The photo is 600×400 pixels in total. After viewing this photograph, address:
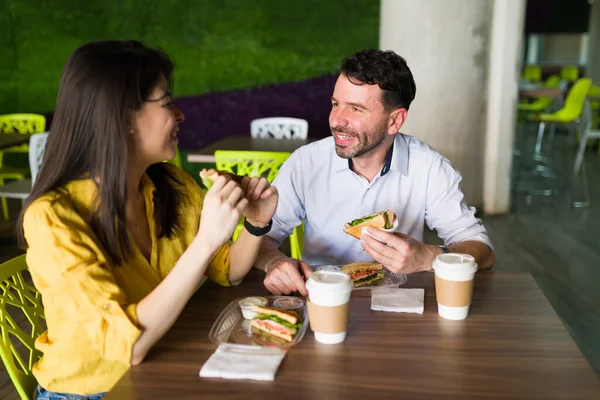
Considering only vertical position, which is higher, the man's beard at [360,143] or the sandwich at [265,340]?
the man's beard at [360,143]

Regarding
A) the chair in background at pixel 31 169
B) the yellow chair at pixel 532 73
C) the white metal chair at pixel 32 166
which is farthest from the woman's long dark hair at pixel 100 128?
the yellow chair at pixel 532 73

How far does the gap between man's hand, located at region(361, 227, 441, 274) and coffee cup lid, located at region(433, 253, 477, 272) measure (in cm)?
15

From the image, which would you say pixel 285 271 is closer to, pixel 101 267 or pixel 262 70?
pixel 101 267

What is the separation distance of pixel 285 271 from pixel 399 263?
1.02ft

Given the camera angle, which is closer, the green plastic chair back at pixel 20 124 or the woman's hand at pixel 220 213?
the woman's hand at pixel 220 213

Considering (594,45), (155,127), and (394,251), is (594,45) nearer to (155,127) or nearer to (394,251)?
(394,251)

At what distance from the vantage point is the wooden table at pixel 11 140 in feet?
14.4

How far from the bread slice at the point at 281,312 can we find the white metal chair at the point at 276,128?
3750 millimetres

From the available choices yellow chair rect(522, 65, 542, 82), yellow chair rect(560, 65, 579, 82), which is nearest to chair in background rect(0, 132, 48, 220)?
yellow chair rect(522, 65, 542, 82)

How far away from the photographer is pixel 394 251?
1.55 metres

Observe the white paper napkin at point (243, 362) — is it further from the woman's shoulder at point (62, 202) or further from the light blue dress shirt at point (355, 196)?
the light blue dress shirt at point (355, 196)

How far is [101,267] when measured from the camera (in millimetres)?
1239

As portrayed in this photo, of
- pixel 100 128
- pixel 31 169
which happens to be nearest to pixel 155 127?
pixel 100 128

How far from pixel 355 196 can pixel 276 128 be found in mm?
3128
